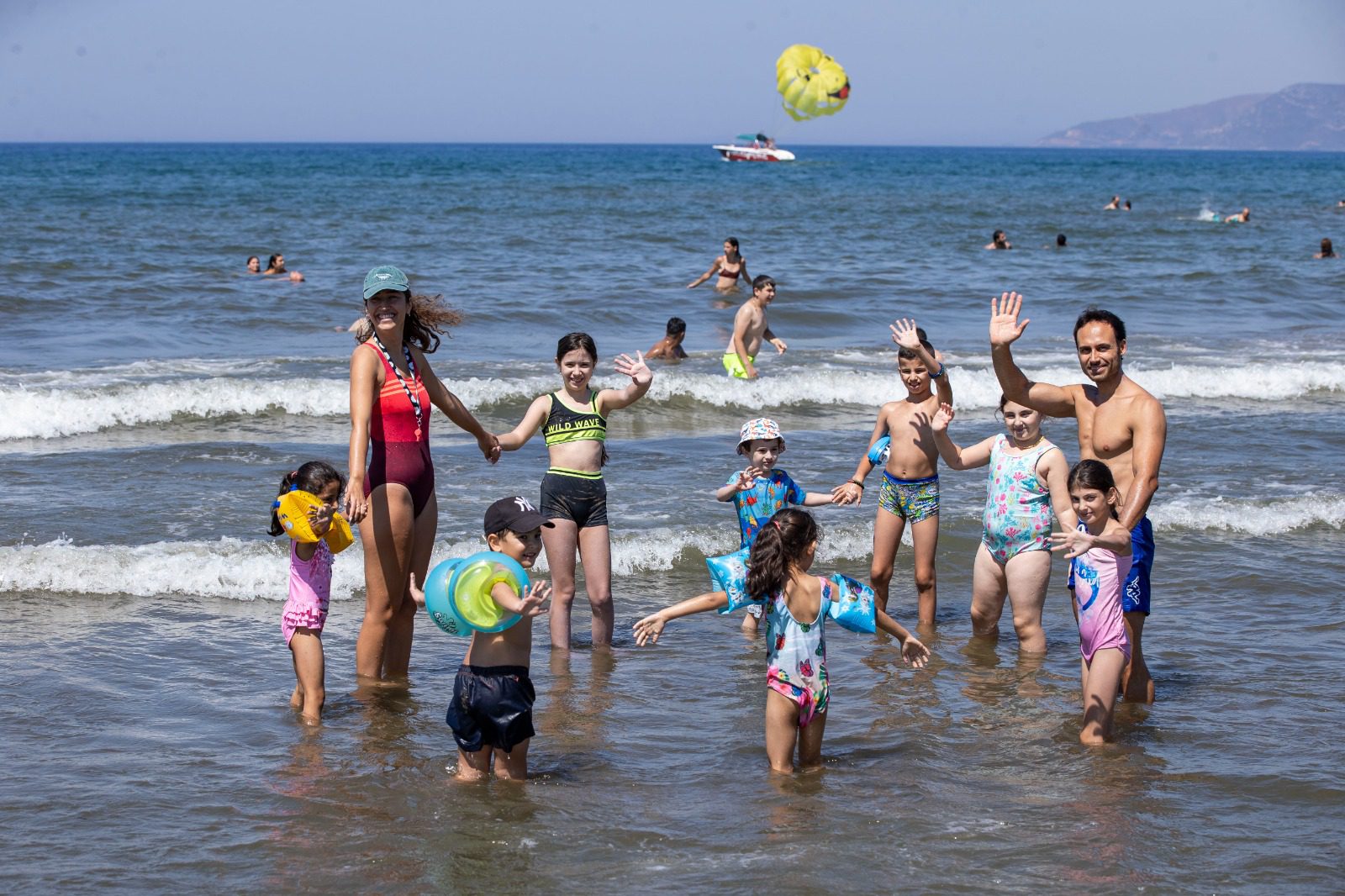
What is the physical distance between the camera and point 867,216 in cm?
4353

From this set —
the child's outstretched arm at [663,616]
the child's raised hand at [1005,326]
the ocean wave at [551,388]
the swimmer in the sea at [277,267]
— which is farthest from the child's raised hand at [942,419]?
the swimmer in the sea at [277,267]

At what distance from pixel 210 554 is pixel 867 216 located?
37174mm

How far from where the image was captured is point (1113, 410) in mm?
5754

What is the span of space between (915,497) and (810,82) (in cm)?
2652

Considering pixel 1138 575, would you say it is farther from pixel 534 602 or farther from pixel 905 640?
pixel 534 602

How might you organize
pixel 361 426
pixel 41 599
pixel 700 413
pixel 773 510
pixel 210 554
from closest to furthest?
pixel 361 426
pixel 773 510
pixel 41 599
pixel 210 554
pixel 700 413

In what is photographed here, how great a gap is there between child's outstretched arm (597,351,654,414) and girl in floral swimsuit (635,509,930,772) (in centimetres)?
175

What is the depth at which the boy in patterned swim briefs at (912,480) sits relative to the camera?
293 inches

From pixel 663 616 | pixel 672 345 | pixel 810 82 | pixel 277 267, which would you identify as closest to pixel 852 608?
pixel 663 616

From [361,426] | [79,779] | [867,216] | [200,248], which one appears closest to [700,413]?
[361,426]

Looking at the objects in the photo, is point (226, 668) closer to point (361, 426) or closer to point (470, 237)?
point (361, 426)

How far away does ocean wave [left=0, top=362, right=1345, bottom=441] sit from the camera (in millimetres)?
12883

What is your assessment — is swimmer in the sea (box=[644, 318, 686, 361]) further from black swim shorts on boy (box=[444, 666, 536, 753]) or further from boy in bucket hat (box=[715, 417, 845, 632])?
black swim shorts on boy (box=[444, 666, 536, 753])

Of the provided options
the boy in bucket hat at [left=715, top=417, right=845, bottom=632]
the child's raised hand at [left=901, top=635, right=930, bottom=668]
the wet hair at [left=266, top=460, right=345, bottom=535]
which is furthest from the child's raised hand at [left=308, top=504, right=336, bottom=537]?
the child's raised hand at [left=901, top=635, right=930, bottom=668]
